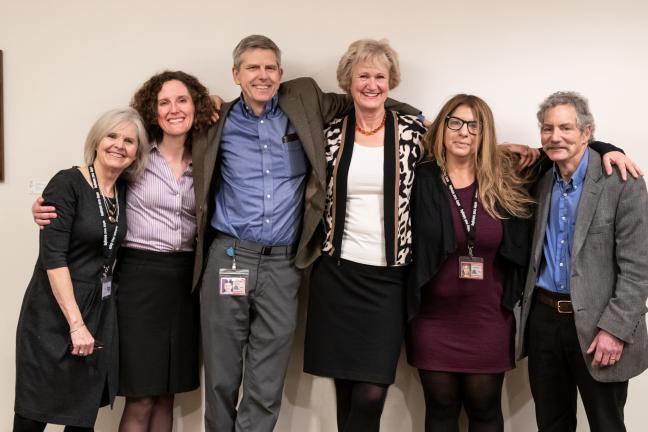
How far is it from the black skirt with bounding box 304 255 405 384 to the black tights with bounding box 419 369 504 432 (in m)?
0.19

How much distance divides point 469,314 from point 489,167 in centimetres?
58

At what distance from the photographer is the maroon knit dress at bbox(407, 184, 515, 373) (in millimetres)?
2205

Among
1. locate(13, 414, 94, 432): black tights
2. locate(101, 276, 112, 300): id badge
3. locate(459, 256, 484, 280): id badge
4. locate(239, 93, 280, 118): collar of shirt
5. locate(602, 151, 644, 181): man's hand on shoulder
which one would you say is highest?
locate(239, 93, 280, 118): collar of shirt

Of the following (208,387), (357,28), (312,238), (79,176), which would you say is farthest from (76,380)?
(357,28)

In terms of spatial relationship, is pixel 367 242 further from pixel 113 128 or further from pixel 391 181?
pixel 113 128

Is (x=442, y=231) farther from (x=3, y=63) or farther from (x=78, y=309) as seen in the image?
(x=3, y=63)

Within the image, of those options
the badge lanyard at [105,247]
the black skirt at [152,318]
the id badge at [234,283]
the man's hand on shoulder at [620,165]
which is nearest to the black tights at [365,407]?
the id badge at [234,283]

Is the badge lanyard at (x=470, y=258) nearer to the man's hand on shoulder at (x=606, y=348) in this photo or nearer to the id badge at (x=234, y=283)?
the man's hand on shoulder at (x=606, y=348)

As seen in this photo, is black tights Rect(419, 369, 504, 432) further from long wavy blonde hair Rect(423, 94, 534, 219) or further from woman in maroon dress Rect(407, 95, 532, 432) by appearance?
long wavy blonde hair Rect(423, 94, 534, 219)

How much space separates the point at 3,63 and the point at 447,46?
217 centimetres

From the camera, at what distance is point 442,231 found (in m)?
2.19

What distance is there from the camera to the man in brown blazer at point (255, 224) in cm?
232

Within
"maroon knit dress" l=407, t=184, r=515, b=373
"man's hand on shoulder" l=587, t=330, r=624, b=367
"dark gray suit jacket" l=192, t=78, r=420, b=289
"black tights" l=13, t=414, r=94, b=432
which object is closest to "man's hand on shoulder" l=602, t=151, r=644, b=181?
"maroon knit dress" l=407, t=184, r=515, b=373

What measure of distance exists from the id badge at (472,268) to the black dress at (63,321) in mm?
1351
